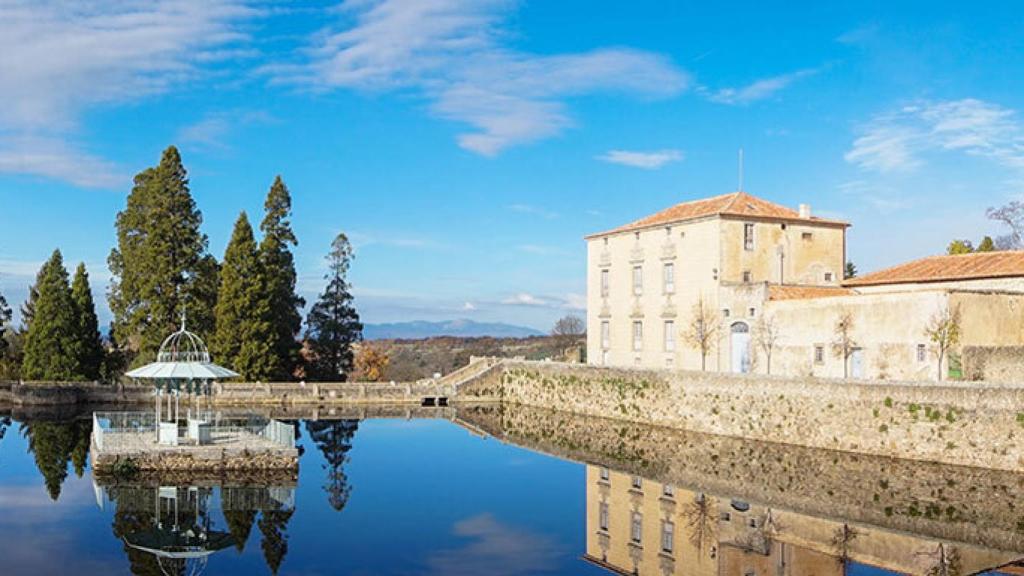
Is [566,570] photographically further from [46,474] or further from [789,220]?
[789,220]

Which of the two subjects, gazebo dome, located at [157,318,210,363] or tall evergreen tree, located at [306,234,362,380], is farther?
tall evergreen tree, located at [306,234,362,380]

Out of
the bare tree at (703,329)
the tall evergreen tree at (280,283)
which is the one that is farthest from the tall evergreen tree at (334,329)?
the bare tree at (703,329)

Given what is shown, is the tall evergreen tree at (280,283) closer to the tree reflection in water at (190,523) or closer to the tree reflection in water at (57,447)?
the tree reflection in water at (57,447)

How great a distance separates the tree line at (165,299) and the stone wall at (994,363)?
30770mm

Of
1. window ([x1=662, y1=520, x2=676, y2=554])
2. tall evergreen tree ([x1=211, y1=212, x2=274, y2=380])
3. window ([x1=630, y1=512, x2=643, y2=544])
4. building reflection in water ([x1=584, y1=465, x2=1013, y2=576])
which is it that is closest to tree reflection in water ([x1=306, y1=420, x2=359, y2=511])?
building reflection in water ([x1=584, y1=465, x2=1013, y2=576])

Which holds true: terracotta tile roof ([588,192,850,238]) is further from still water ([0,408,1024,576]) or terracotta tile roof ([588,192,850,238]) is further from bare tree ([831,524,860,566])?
bare tree ([831,524,860,566])

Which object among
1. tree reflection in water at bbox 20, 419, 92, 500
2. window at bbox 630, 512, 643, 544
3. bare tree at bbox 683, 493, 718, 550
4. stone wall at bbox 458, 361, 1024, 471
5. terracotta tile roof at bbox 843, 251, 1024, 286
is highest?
terracotta tile roof at bbox 843, 251, 1024, 286

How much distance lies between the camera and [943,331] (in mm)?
30016

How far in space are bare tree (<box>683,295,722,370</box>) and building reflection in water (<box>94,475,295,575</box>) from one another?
2201 centimetres

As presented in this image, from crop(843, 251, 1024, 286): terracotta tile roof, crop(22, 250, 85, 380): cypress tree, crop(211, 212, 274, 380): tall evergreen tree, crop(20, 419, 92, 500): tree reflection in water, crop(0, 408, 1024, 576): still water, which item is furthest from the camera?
crop(211, 212, 274, 380): tall evergreen tree

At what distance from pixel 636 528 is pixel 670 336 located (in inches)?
910

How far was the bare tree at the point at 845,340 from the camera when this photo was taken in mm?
33250

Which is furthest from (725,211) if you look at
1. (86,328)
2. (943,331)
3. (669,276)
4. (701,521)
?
(86,328)

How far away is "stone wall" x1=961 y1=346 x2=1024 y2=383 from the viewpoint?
28469 millimetres
